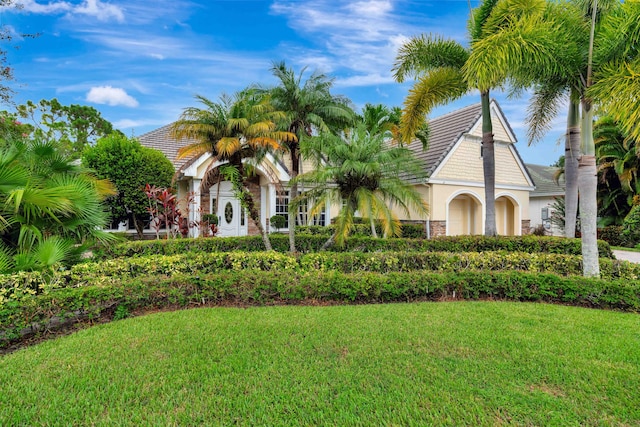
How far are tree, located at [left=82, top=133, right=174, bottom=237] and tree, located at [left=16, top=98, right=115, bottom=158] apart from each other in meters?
9.57

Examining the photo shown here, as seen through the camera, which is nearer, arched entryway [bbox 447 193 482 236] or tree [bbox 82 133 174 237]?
tree [bbox 82 133 174 237]

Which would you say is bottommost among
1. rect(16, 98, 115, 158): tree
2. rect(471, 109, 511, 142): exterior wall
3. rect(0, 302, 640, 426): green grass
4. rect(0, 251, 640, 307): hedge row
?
rect(0, 302, 640, 426): green grass

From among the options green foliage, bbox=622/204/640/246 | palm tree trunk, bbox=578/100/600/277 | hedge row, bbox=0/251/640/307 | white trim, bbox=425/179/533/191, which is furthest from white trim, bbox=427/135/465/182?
green foliage, bbox=622/204/640/246

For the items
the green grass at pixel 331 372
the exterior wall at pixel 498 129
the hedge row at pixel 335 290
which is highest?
the exterior wall at pixel 498 129

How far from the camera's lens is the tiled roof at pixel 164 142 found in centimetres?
1598

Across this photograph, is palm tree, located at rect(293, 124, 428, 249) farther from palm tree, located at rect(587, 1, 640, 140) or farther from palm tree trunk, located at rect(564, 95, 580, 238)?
palm tree trunk, located at rect(564, 95, 580, 238)

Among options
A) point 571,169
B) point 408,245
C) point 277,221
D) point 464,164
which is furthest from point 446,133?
point 408,245

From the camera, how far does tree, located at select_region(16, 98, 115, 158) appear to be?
72.4 ft

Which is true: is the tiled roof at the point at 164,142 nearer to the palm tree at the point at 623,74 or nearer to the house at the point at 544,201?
the palm tree at the point at 623,74

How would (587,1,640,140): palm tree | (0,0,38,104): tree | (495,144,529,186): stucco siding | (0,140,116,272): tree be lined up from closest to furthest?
(0,140,116,272): tree
(587,1,640,140): palm tree
(0,0,38,104): tree
(495,144,529,186): stucco siding

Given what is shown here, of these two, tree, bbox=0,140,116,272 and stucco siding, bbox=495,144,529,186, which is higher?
stucco siding, bbox=495,144,529,186

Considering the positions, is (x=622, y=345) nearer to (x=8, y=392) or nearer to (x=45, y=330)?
(x=8, y=392)

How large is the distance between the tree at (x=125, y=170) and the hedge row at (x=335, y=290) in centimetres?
848

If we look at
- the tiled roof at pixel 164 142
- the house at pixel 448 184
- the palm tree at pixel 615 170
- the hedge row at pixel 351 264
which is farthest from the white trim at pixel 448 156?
the tiled roof at pixel 164 142
